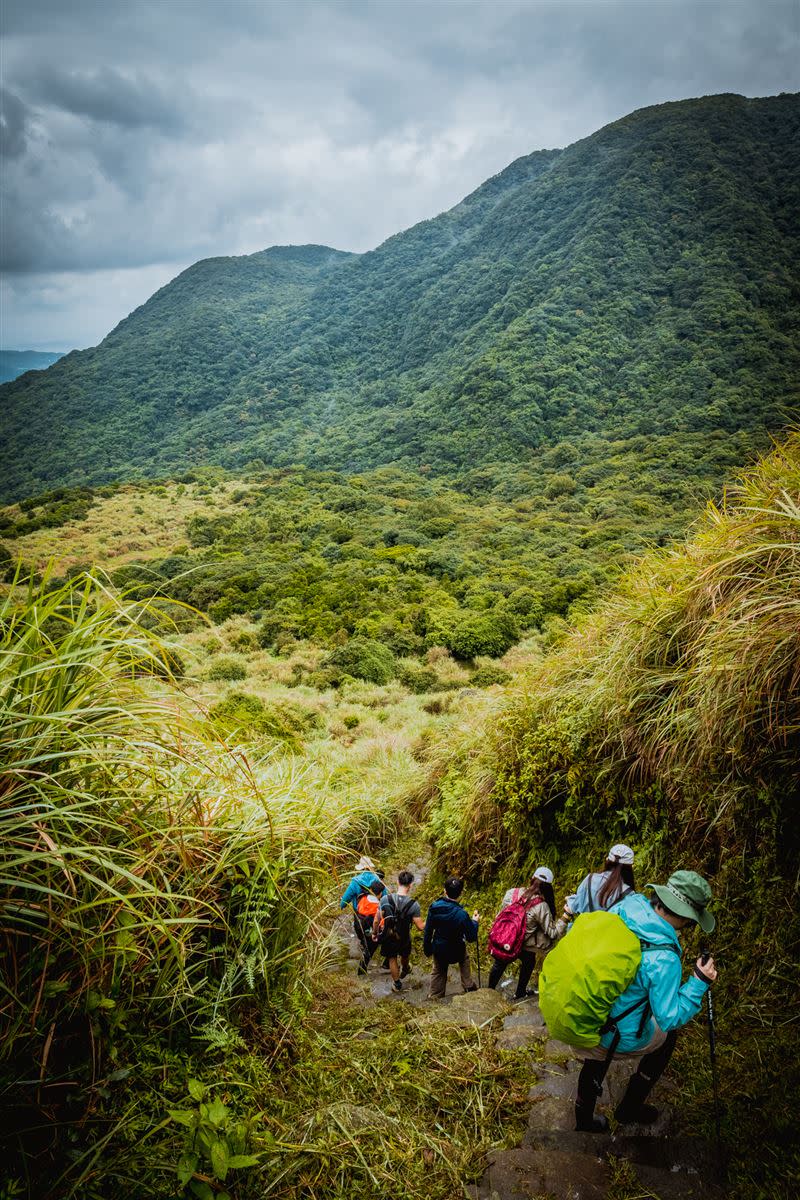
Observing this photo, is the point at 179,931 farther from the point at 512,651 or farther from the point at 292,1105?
the point at 512,651

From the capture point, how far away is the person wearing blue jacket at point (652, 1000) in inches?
93.4

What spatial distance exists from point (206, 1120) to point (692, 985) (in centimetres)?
188

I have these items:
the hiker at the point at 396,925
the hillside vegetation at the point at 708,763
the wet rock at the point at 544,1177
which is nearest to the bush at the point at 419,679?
the hillside vegetation at the point at 708,763

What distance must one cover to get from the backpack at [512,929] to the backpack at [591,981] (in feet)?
4.53

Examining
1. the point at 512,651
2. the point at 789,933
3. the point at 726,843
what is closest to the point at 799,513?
the point at 726,843

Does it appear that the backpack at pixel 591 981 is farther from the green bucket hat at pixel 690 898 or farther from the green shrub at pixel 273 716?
the green shrub at pixel 273 716

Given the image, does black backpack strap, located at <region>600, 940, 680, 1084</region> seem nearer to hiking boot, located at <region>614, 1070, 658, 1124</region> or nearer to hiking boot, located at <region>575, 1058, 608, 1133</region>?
hiking boot, located at <region>575, 1058, 608, 1133</region>

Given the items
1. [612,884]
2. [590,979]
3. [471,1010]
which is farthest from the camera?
[471,1010]

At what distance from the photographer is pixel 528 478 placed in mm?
63781

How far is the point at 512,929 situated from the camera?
382 cm

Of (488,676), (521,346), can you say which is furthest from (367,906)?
(521,346)

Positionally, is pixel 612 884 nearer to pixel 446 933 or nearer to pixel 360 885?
pixel 446 933

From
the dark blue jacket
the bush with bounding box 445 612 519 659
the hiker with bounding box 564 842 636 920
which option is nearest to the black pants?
the dark blue jacket

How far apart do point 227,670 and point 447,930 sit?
17697 millimetres
